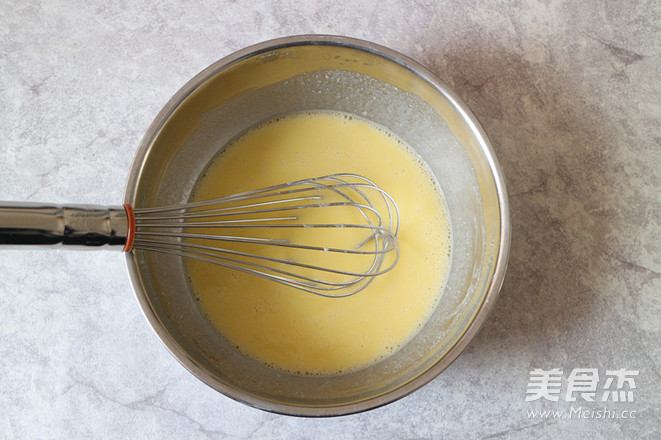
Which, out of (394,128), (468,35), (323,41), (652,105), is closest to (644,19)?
(652,105)

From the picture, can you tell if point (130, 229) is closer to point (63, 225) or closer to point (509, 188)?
point (63, 225)

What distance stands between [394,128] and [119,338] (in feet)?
2.11

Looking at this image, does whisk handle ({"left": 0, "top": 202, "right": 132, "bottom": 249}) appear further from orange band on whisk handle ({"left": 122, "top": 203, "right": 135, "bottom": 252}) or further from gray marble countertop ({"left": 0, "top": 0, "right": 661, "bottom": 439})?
gray marble countertop ({"left": 0, "top": 0, "right": 661, "bottom": 439})

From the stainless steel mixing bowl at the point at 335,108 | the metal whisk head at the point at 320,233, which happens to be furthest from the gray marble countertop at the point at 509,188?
the metal whisk head at the point at 320,233

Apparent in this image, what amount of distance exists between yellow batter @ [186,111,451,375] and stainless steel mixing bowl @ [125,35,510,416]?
0.02m

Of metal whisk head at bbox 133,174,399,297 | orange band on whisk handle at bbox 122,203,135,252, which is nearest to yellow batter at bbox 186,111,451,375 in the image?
metal whisk head at bbox 133,174,399,297

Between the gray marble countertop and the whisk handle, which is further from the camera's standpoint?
the gray marble countertop

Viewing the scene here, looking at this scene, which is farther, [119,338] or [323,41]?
[119,338]

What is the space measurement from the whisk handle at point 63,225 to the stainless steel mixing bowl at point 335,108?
74 mm

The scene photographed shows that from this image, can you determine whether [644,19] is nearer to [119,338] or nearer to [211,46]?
[211,46]

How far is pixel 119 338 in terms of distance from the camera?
1.05m

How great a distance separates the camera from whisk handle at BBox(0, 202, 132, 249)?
69 cm

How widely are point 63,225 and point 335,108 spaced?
0.56m

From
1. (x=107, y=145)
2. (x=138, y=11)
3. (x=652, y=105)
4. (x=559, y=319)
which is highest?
(x=138, y=11)
